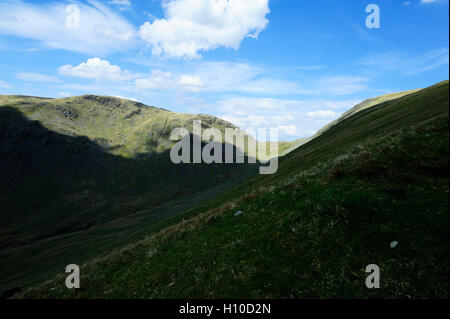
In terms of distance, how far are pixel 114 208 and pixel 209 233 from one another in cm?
20148

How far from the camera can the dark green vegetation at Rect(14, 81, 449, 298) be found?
855 centimetres

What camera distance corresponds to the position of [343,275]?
884 cm

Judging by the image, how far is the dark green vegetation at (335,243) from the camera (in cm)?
855

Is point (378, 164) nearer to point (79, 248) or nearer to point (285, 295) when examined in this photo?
point (285, 295)

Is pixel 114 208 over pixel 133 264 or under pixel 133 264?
under

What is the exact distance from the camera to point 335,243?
33.4 feet
